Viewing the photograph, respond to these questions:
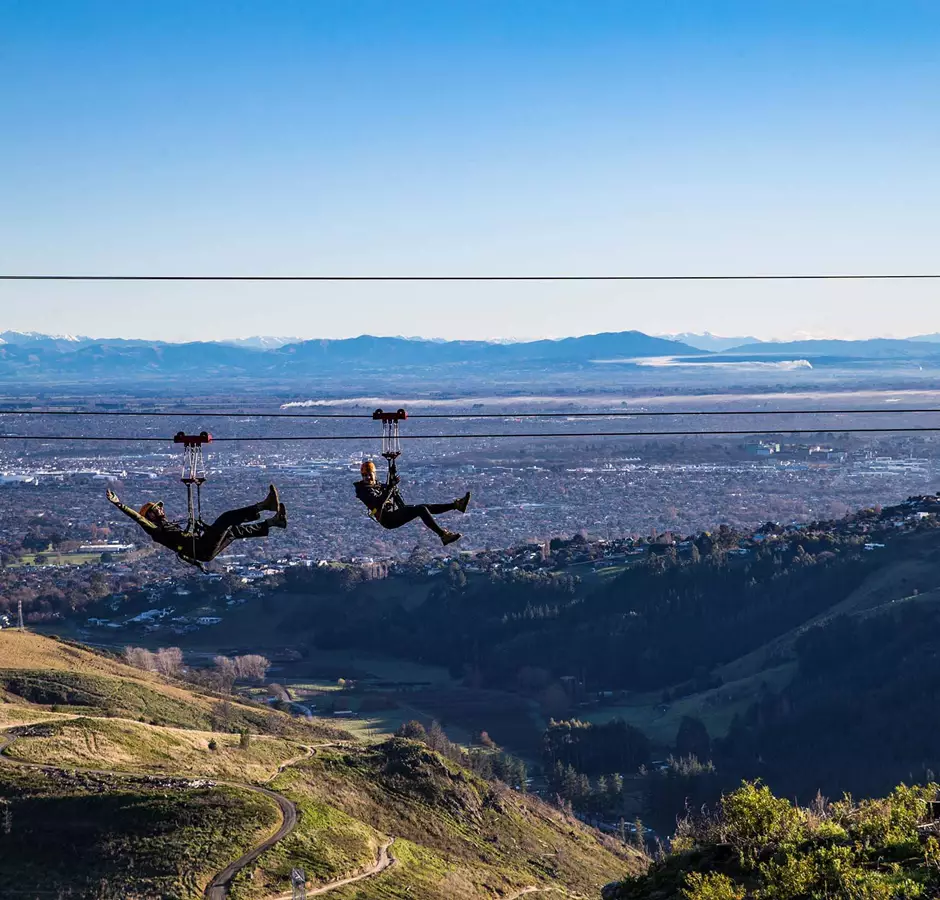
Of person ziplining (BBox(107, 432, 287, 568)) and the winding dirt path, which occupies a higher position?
person ziplining (BBox(107, 432, 287, 568))

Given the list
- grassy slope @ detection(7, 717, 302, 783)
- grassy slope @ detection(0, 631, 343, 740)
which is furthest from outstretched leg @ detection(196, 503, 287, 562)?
grassy slope @ detection(0, 631, 343, 740)

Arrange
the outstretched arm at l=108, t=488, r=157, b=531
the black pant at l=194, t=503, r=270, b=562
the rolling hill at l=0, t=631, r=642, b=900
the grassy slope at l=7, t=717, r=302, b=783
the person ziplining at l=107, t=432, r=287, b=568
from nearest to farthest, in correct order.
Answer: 1. the outstretched arm at l=108, t=488, r=157, b=531
2. the person ziplining at l=107, t=432, r=287, b=568
3. the black pant at l=194, t=503, r=270, b=562
4. the rolling hill at l=0, t=631, r=642, b=900
5. the grassy slope at l=7, t=717, r=302, b=783

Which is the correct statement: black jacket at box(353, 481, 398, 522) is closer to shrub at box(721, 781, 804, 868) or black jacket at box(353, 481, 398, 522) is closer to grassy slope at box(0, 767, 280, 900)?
shrub at box(721, 781, 804, 868)

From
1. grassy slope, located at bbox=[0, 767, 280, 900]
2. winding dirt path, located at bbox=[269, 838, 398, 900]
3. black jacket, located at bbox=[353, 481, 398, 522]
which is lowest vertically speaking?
winding dirt path, located at bbox=[269, 838, 398, 900]

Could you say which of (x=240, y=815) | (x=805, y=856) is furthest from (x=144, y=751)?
(x=805, y=856)

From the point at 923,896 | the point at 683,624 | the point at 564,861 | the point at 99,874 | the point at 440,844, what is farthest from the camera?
the point at 683,624

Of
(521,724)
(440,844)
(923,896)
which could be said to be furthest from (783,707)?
(923,896)

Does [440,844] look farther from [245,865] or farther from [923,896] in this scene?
[923,896]
